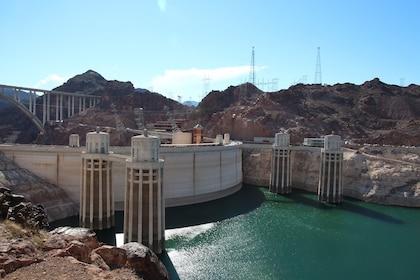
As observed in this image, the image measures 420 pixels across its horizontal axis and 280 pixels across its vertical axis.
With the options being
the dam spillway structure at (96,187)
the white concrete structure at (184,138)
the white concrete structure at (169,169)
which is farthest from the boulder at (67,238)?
the white concrete structure at (184,138)

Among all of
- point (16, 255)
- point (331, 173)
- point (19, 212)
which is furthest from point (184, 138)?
point (16, 255)

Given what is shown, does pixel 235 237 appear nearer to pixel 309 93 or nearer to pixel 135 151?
pixel 135 151

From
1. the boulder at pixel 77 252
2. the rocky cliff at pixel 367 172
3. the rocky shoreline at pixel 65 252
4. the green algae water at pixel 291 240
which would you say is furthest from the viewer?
the rocky cliff at pixel 367 172

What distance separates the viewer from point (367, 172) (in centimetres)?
5603

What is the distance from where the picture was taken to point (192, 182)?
161ft

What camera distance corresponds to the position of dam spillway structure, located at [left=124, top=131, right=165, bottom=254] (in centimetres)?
2998

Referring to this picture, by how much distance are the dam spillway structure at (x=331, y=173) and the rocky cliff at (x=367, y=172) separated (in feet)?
16.4

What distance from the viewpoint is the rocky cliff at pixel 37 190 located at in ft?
130

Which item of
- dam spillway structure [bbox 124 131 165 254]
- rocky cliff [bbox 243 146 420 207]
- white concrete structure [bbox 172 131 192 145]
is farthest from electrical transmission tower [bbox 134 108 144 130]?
dam spillway structure [bbox 124 131 165 254]

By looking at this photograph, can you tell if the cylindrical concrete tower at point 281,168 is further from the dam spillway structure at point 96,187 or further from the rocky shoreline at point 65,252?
the rocky shoreline at point 65,252

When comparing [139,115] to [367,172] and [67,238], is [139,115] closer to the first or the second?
[367,172]

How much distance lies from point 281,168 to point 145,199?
33.8m

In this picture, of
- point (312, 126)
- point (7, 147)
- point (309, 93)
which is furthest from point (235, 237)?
point (309, 93)

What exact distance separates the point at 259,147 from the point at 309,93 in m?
35.3
